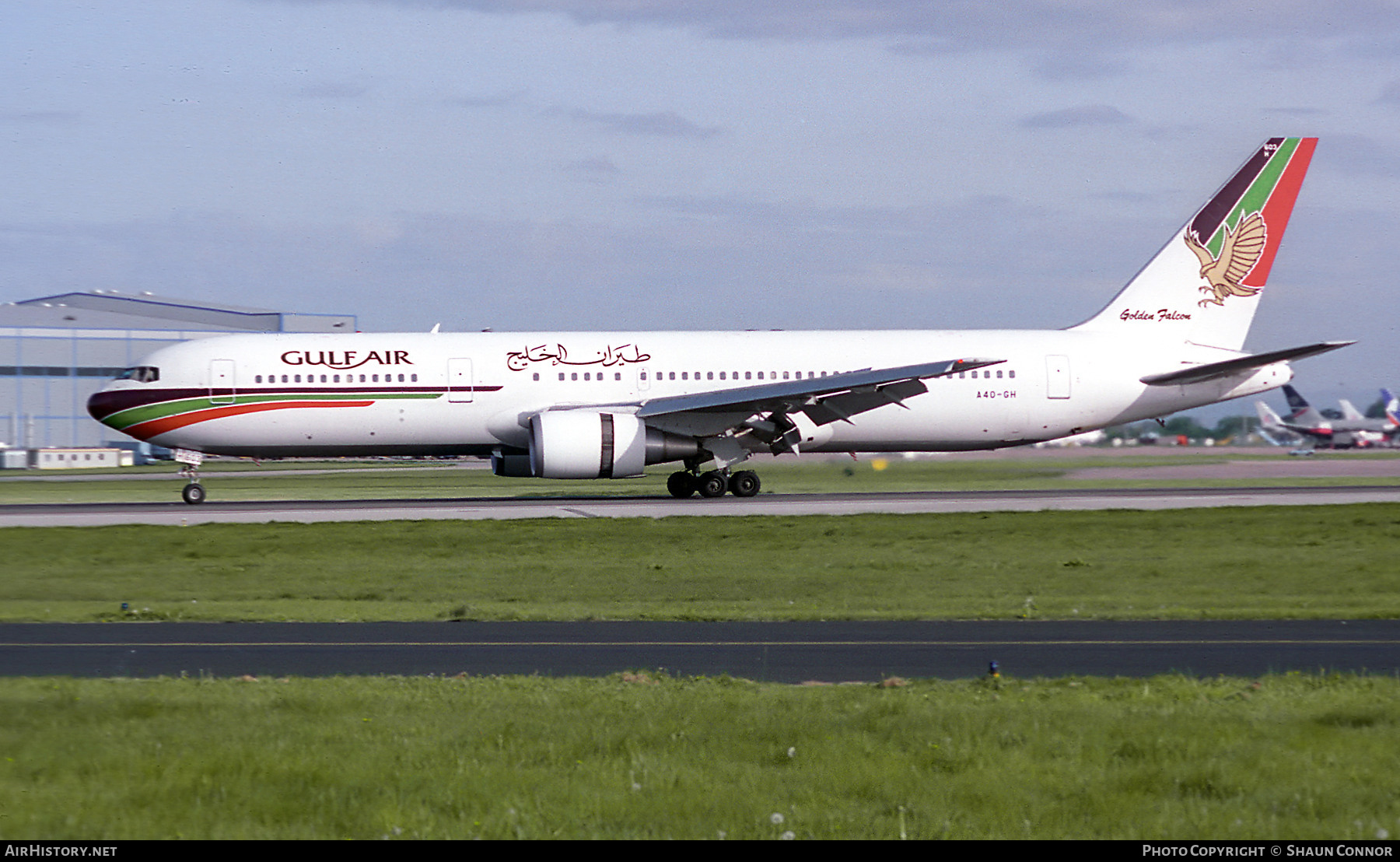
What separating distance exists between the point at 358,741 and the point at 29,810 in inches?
76.6

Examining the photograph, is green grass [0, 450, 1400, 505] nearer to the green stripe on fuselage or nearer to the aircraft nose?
the aircraft nose

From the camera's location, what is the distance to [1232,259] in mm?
35844

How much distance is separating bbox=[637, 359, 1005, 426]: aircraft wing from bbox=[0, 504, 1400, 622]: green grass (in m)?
4.69

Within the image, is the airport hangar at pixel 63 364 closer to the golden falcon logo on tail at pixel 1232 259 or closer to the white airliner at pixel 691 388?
the white airliner at pixel 691 388

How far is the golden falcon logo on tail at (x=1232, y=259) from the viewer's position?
35750 mm

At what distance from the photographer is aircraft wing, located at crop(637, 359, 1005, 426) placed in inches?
1196

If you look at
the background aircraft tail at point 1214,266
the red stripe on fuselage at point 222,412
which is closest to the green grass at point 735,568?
the red stripe on fuselage at point 222,412

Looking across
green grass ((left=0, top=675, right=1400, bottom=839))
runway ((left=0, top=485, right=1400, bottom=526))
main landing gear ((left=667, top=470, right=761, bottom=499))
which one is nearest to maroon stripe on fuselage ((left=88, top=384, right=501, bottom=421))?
runway ((left=0, top=485, right=1400, bottom=526))

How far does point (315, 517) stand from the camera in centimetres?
2769

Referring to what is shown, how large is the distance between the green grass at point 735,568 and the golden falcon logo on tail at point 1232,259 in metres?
9.42

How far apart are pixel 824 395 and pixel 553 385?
22.0 feet

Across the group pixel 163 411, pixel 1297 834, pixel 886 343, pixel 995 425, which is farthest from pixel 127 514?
pixel 1297 834

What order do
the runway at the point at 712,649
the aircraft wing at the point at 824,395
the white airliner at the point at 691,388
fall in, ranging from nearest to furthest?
the runway at the point at 712,649
the aircraft wing at the point at 824,395
the white airliner at the point at 691,388

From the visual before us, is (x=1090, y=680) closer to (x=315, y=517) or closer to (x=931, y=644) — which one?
(x=931, y=644)
